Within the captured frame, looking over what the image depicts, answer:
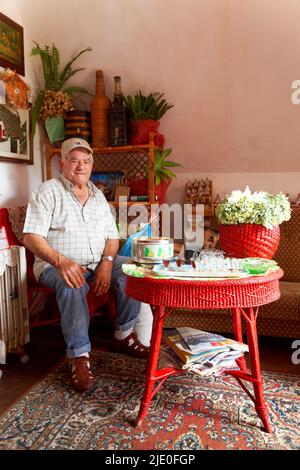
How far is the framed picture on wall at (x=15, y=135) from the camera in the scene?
2.41 meters

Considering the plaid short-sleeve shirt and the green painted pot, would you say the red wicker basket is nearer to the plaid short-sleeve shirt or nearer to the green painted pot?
the plaid short-sleeve shirt

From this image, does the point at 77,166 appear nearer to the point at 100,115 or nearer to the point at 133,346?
the point at 100,115

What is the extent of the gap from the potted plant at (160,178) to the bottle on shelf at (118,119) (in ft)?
0.84

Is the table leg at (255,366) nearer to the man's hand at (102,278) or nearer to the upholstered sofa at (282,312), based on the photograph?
the upholstered sofa at (282,312)

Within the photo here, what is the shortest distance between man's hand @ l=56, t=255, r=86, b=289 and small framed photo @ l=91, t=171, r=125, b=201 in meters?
1.04

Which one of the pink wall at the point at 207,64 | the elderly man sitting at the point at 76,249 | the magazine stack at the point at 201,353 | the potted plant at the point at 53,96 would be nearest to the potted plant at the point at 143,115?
the pink wall at the point at 207,64

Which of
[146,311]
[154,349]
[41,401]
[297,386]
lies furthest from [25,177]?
[297,386]

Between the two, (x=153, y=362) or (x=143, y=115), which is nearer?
(x=153, y=362)

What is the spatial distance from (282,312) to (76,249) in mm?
1178

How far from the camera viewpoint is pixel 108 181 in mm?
2887

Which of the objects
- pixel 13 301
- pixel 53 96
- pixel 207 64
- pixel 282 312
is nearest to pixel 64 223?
pixel 13 301

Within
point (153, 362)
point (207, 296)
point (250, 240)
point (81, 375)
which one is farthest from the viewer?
point (81, 375)

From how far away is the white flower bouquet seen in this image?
1531 mm

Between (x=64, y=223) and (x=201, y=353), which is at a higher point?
(x=64, y=223)
